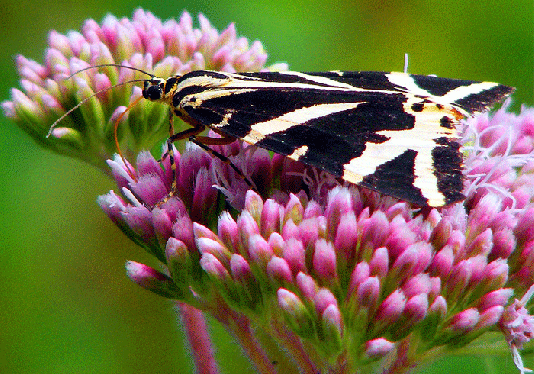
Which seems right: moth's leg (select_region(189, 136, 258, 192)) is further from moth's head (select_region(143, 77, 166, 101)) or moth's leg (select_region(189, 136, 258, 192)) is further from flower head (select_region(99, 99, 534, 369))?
moth's head (select_region(143, 77, 166, 101))

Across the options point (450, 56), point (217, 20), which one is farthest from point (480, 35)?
point (217, 20)

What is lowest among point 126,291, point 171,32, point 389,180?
point 126,291

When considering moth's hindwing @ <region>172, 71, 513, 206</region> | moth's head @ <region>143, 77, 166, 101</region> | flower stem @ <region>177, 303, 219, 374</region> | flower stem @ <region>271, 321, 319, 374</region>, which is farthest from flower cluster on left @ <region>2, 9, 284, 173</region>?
flower stem @ <region>271, 321, 319, 374</region>

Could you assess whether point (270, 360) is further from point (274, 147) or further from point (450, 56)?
point (450, 56)

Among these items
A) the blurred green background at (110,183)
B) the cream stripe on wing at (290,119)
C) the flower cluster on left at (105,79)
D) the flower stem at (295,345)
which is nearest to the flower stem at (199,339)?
the blurred green background at (110,183)

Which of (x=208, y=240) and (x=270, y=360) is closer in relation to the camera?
(x=208, y=240)
